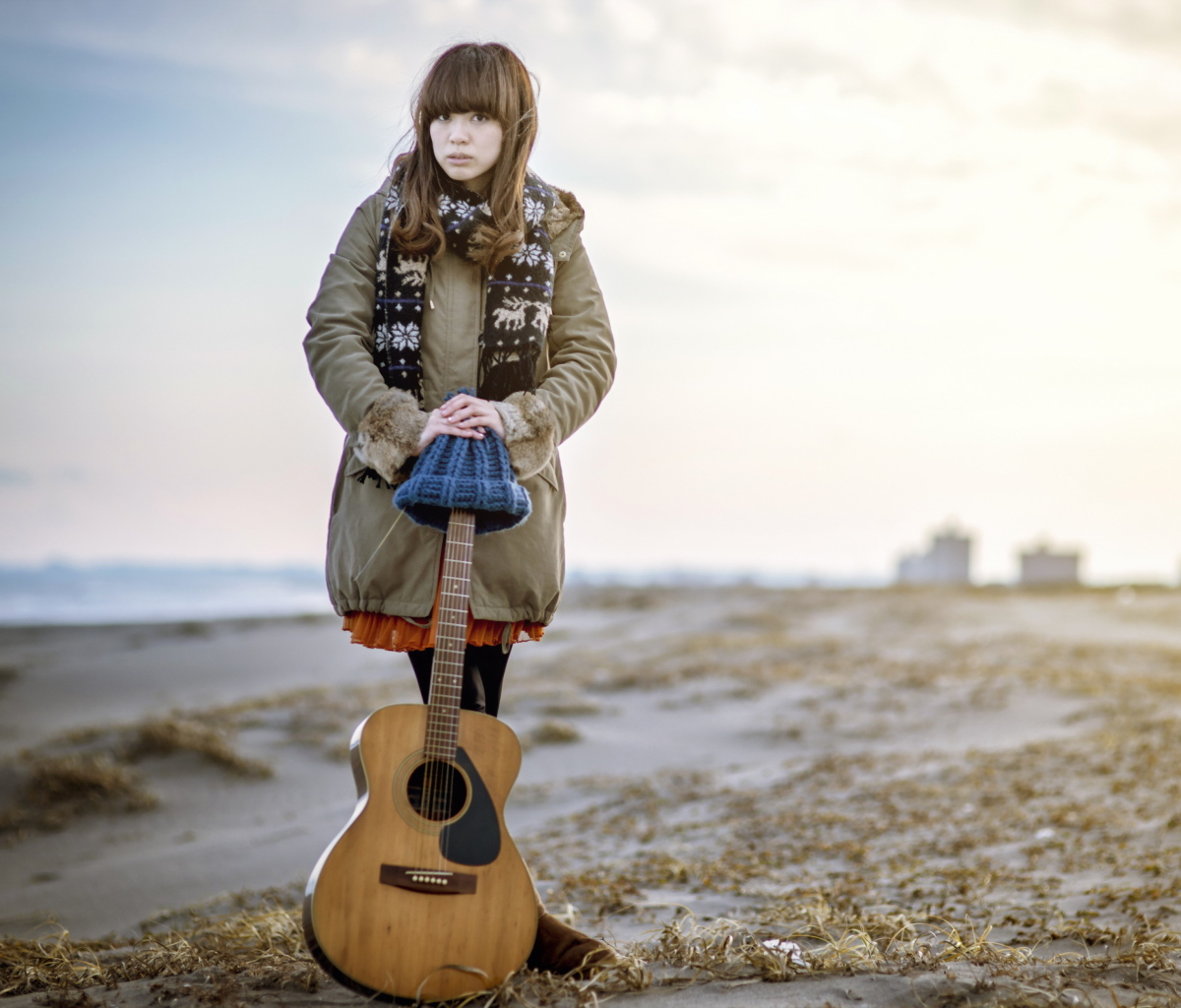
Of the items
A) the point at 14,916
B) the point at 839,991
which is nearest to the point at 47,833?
the point at 14,916

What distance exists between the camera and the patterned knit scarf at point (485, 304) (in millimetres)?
2590

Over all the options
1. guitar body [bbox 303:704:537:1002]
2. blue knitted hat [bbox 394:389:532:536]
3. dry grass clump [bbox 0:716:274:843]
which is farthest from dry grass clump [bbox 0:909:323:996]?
dry grass clump [bbox 0:716:274:843]

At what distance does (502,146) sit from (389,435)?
3.06ft

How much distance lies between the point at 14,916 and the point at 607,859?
110 inches

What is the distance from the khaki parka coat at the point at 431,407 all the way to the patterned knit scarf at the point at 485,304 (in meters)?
0.04

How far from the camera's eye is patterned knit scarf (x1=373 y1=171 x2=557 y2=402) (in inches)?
102

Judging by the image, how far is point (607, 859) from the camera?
453 cm

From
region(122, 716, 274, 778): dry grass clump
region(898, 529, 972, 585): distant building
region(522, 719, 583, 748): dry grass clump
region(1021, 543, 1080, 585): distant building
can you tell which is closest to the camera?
region(122, 716, 274, 778): dry grass clump

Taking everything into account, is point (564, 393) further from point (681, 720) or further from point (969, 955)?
point (681, 720)

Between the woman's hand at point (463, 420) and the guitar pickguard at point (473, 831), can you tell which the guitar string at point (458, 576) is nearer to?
the guitar pickguard at point (473, 831)

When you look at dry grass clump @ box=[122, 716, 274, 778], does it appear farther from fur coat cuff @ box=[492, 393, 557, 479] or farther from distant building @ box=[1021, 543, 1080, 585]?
distant building @ box=[1021, 543, 1080, 585]

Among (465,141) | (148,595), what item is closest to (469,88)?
(465,141)

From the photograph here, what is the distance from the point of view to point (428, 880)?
2242 mm

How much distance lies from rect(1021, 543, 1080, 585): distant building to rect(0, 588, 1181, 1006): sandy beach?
81.1 feet
